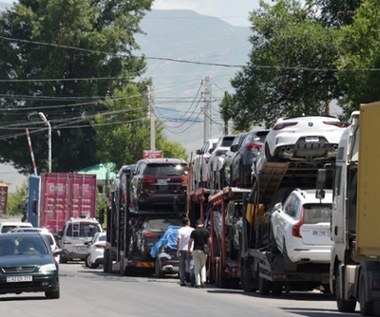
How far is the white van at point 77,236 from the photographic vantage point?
200 feet

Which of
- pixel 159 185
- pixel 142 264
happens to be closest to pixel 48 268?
pixel 159 185

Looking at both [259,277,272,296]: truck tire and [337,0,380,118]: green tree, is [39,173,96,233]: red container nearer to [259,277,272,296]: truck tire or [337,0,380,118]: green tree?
[337,0,380,118]: green tree

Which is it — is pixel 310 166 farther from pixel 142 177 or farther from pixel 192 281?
pixel 142 177

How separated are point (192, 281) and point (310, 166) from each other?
274 inches

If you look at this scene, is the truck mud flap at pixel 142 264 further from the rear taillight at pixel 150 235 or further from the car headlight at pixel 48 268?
the car headlight at pixel 48 268

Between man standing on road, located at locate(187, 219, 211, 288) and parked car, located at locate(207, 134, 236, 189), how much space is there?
5.40 ft

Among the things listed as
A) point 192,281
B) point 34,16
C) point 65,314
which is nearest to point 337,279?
point 65,314

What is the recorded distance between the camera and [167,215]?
42.9m

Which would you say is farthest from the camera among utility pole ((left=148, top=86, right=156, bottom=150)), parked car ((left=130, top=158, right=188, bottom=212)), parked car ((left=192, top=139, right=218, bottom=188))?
utility pole ((left=148, top=86, right=156, bottom=150))

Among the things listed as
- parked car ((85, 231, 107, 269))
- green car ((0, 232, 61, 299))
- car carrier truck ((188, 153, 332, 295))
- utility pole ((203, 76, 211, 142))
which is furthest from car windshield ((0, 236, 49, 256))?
utility pole ((203, 76, 211, 142))

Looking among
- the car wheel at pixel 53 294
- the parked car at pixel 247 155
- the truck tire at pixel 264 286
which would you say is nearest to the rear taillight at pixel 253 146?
the parked car at pixel 247 155

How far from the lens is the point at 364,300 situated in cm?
2247

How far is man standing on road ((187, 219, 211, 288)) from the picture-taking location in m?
35.5

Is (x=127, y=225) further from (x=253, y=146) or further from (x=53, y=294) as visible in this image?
(x=53, y=294)
